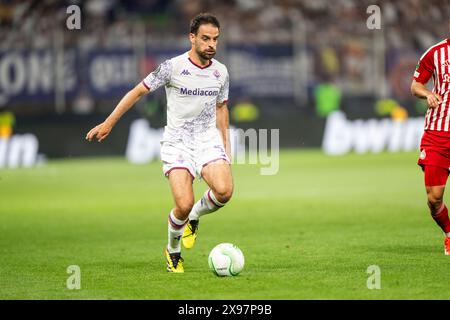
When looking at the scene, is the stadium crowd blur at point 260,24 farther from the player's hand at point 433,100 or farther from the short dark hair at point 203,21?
the player's hand at point 433,100

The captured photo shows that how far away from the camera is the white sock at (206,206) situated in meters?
9.05

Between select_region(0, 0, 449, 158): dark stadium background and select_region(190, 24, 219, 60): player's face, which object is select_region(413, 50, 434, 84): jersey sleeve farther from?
select_region(0, 0, 449, 158): dark stadium background

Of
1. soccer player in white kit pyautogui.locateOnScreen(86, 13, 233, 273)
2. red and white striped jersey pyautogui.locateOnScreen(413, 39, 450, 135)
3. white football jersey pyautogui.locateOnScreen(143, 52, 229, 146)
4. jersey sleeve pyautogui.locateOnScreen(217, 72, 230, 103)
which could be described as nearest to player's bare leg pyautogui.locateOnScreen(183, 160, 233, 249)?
soccer player in white kit pyautogui.locateOnScreen(86, 13, 233, 273)

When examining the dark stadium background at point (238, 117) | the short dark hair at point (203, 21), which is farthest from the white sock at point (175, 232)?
the dark stadium background at point (238, 117)

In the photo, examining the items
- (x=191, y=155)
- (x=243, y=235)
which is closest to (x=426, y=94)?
(x=191, y=155)

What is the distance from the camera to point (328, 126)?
82.4 ft

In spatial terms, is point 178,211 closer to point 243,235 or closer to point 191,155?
point 191,155

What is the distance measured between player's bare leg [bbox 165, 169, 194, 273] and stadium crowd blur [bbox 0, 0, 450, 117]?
46.8 ft

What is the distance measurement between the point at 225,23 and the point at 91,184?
7845mm

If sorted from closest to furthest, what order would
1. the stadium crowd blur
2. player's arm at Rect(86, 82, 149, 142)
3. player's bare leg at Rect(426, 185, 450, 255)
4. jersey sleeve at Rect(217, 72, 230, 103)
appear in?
player's arm at Rect(86, 82, 149, 142)
jersey sleeve at Rect(217, 72, 230, 103)
player's bare leg at Rect(426, 185, 450, 255)
the stadium crowd blur

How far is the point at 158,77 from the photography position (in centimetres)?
878

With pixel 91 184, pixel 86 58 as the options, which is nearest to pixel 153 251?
pixel 91 184

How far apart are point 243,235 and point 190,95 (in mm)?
3195

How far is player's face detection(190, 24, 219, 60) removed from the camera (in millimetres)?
8633
